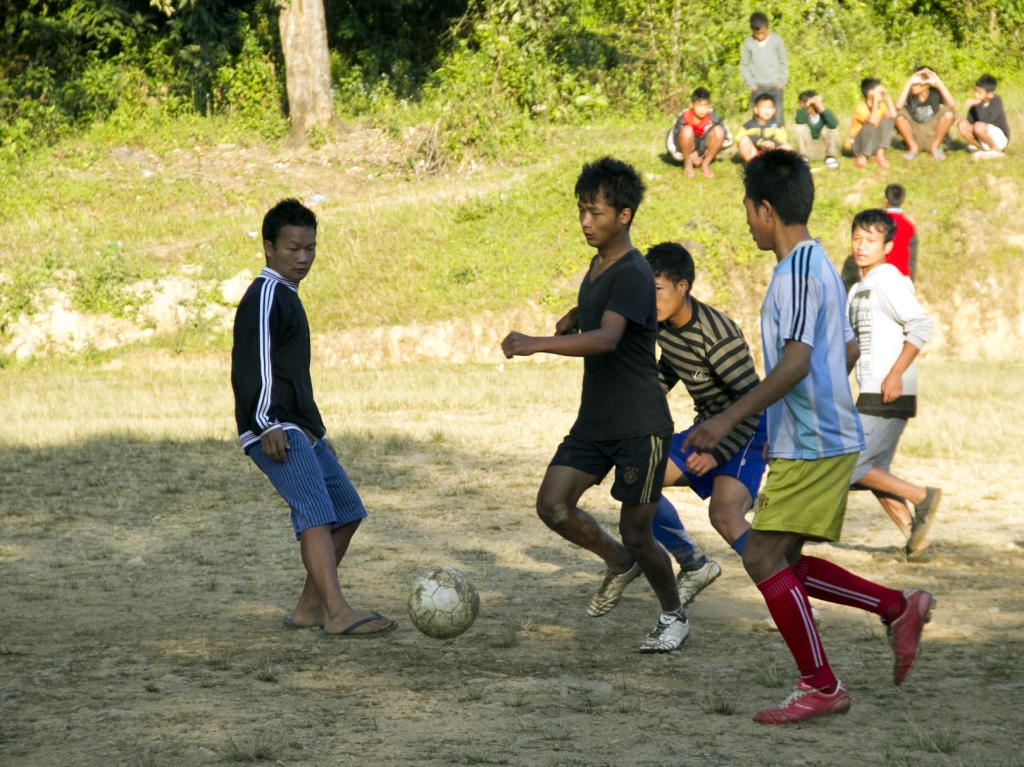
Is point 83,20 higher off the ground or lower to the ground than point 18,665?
higher

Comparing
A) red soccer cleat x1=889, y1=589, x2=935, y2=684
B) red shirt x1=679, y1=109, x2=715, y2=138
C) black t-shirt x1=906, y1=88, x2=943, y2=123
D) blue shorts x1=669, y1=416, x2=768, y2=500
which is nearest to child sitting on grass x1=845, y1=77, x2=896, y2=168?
black t-shirt x1=906, y1=88, x2=943, y2=123

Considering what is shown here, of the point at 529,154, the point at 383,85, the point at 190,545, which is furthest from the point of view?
the point at 383,85

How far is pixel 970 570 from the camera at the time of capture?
6.45 m

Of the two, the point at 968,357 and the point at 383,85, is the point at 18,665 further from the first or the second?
the point at 383,85

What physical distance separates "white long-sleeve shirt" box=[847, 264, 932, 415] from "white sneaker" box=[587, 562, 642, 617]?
1.90 meters

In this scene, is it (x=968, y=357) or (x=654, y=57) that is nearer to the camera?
(x=968, y=357)

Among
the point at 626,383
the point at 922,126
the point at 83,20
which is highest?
the point at 83,20

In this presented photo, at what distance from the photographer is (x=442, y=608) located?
192 inches

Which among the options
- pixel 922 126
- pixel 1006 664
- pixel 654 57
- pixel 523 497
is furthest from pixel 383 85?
pixel 1006 664

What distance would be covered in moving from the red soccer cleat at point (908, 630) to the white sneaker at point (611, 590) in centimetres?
136

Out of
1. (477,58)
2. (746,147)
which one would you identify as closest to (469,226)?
(746,147)

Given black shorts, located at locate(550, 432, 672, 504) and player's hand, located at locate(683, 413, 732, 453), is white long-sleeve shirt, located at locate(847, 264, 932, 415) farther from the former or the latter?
player's hand, located at locate(683, 413, 732, 453)

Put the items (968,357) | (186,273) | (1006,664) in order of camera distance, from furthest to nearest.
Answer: (186,273) → (968,357) → (1006,664)

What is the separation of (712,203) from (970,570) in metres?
11.2
